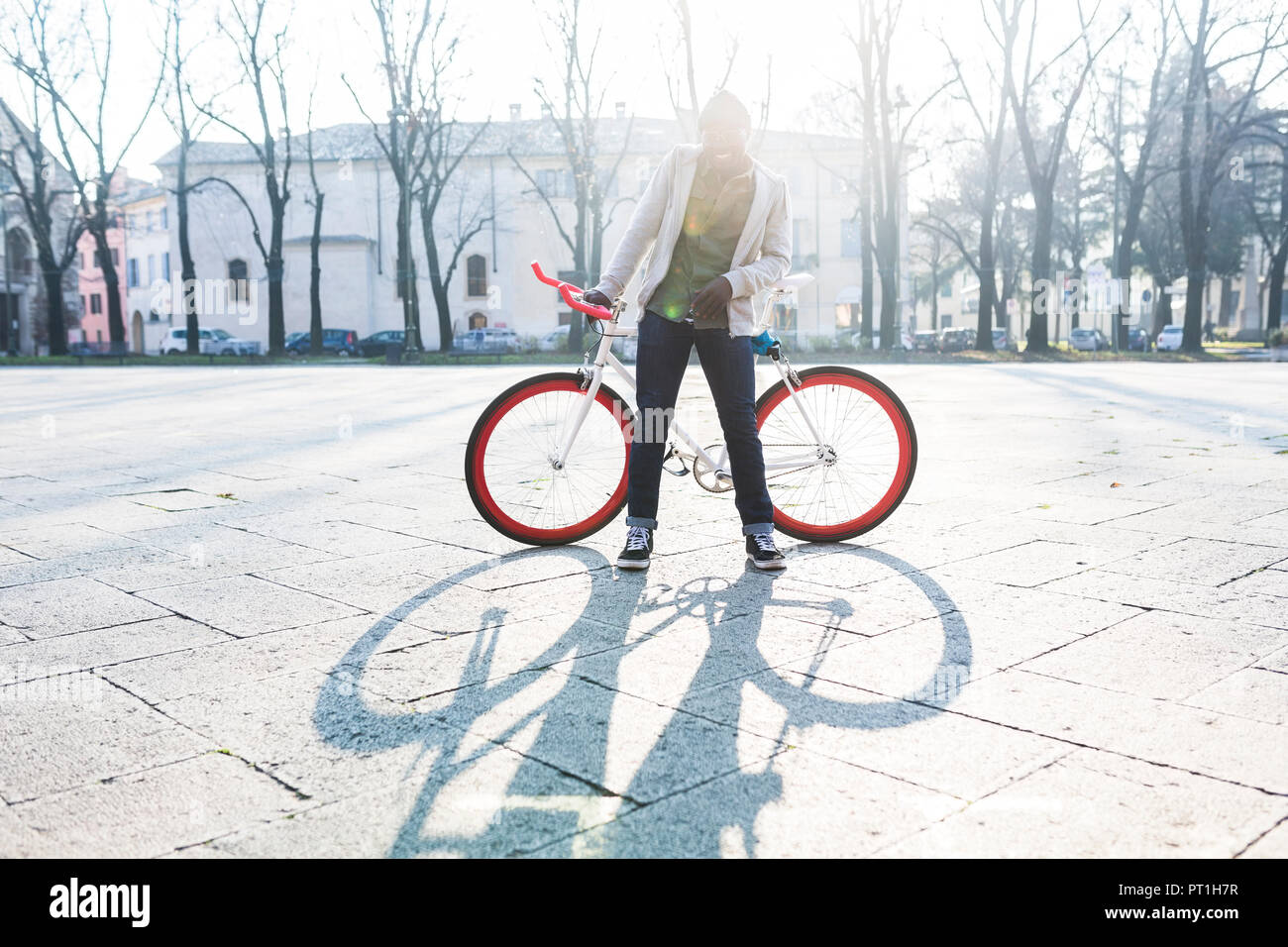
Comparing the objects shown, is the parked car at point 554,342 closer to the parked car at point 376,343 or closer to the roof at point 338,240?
the parked car at point 376,343

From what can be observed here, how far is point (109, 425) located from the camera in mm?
10758

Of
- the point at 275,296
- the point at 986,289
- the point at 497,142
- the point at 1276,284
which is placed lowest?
the point at 986,289

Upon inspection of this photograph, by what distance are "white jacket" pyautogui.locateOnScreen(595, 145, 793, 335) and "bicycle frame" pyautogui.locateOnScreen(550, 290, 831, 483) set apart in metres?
0.16

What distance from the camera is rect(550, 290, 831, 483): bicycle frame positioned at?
465cm

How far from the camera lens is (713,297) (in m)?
4.29

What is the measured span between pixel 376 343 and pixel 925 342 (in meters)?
23.3

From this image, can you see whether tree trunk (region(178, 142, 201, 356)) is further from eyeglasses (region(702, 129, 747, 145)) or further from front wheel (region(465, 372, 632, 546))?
eyeglasses (region(702, 129, 747, 145))

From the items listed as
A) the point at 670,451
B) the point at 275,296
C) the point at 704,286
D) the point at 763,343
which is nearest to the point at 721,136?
the point at 704,286

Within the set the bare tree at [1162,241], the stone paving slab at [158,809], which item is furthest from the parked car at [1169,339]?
the stone paving slab at [158,809]

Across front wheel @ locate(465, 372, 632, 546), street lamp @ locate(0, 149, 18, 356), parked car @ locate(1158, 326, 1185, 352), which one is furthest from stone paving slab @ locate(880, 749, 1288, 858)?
street lamp @ locate(0, 149, 18, 356)

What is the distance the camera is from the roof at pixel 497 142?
2106 inches

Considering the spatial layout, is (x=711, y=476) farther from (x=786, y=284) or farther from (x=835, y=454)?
(x=786, y=284)
